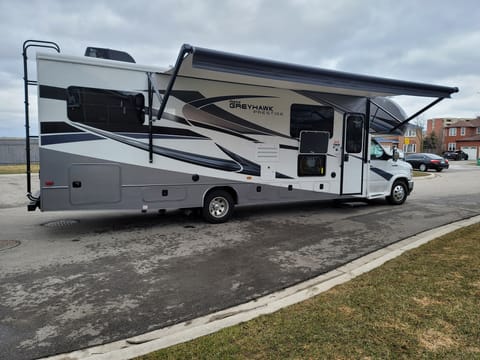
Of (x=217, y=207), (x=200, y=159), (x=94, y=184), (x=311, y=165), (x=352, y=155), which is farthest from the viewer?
(x=352, y=155)

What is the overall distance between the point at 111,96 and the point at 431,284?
19.1ft

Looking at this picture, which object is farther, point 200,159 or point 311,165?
point 311,165

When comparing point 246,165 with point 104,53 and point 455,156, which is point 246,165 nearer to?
point 104,53

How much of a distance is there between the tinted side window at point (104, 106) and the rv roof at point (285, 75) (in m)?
1.12

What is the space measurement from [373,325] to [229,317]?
4.43ft

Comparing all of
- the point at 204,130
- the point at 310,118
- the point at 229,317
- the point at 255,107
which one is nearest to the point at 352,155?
the point at 310,118

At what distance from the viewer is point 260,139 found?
777 cm

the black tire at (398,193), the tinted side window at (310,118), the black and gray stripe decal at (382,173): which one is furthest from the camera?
the black tire at (398,193)

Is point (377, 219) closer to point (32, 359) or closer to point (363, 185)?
point (363, 185)

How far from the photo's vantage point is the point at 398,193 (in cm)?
983

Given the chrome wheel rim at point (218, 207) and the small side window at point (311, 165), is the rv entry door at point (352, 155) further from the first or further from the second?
the chrome wheel rim at point (218, 207)

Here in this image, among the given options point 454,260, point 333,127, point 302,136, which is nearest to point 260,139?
point 302,136

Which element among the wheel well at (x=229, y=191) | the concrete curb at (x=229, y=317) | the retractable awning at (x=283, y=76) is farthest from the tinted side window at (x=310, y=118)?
the concrete curb at (x=229, y=317)

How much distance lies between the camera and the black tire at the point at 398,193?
Answer: 977cm
